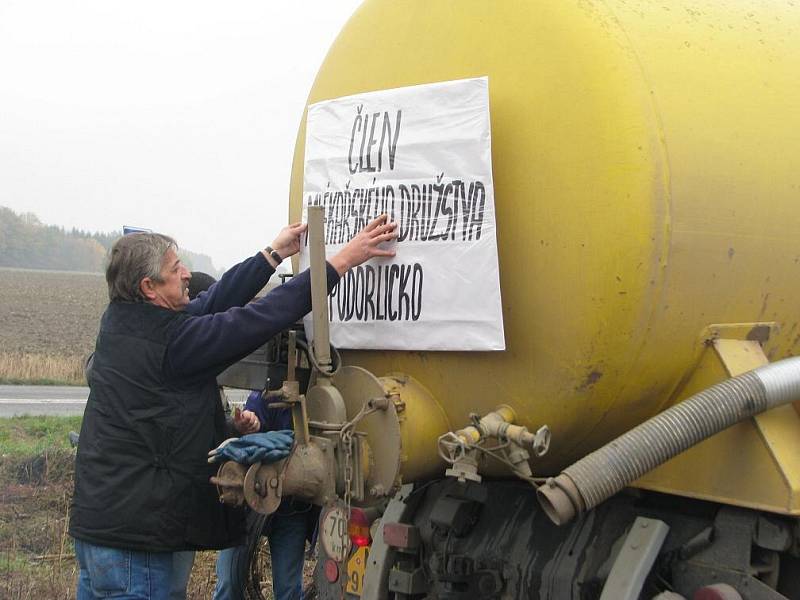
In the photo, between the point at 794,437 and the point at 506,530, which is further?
the point at 506,530

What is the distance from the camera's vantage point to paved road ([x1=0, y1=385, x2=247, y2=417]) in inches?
501

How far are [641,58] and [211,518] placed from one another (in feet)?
6.28

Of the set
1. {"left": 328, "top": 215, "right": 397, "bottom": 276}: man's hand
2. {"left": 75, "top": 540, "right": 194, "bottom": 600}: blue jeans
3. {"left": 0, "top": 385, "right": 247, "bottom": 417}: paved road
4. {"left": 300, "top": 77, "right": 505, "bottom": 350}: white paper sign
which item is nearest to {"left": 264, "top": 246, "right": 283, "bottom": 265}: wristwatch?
{"left": 300, "top": 77, "right": 505, "bottom": 350}: white paper sign

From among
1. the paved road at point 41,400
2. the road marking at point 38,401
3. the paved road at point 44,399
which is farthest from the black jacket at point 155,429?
the road marking at point 38,401

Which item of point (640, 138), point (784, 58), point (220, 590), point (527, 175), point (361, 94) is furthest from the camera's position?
point (220, 590)

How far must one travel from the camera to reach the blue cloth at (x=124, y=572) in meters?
2.92

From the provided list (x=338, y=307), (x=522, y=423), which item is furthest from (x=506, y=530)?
(x=338, y=307)

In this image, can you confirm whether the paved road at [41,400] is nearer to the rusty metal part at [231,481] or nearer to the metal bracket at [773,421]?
the rusty metal part at [231,481]

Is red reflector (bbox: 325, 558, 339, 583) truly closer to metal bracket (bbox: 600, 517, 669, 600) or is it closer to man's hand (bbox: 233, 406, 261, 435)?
man's hand (bbox: 233, 406, 261, 435)

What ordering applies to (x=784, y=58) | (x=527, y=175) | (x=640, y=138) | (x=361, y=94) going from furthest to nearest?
(x=361, y=94) → (x=784, y=58) → (x=527, y=175) → (x=640, y=138)

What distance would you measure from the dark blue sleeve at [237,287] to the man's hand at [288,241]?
0.08 meters

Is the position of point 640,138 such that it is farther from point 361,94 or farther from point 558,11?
point 361,94

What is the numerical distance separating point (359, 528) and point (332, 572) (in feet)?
0.76

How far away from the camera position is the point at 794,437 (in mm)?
2352
